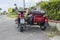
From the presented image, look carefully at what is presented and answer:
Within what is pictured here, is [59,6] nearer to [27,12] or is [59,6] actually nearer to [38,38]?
[27,12]

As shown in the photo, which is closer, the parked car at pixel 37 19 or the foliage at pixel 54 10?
the parked car at pixel 37 19

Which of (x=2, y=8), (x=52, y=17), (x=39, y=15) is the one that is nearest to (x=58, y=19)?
(x=52, y=17)

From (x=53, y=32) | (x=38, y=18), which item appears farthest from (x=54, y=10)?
(x=53, y=32)

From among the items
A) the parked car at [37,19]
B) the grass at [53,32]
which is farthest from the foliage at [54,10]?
the grass at [53,32]

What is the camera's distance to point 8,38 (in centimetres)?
991

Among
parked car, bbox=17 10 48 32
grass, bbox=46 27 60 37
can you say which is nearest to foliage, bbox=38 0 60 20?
parked car, bbox=17 10 48 32

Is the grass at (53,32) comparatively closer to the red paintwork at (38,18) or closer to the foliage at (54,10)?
the red paintwork at (38,18)

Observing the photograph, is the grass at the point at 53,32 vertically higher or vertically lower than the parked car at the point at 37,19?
lower

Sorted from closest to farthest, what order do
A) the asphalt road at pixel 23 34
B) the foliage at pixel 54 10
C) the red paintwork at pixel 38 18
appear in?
the asphalt road at pixel 23 34
the red paintwork at pixel 38 18
the foliage at pixel 54 10

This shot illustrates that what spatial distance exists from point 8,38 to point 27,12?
2997 millimetres

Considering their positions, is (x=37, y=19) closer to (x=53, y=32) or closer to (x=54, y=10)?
(x=53, y=32)

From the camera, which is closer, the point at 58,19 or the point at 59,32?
the point at 59,32

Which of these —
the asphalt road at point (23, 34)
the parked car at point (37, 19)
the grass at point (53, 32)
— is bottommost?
the asphalt road at point (23, 34)

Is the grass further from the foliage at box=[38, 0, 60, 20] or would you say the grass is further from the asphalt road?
the foliage at box=[38, 0, 60, 20]
